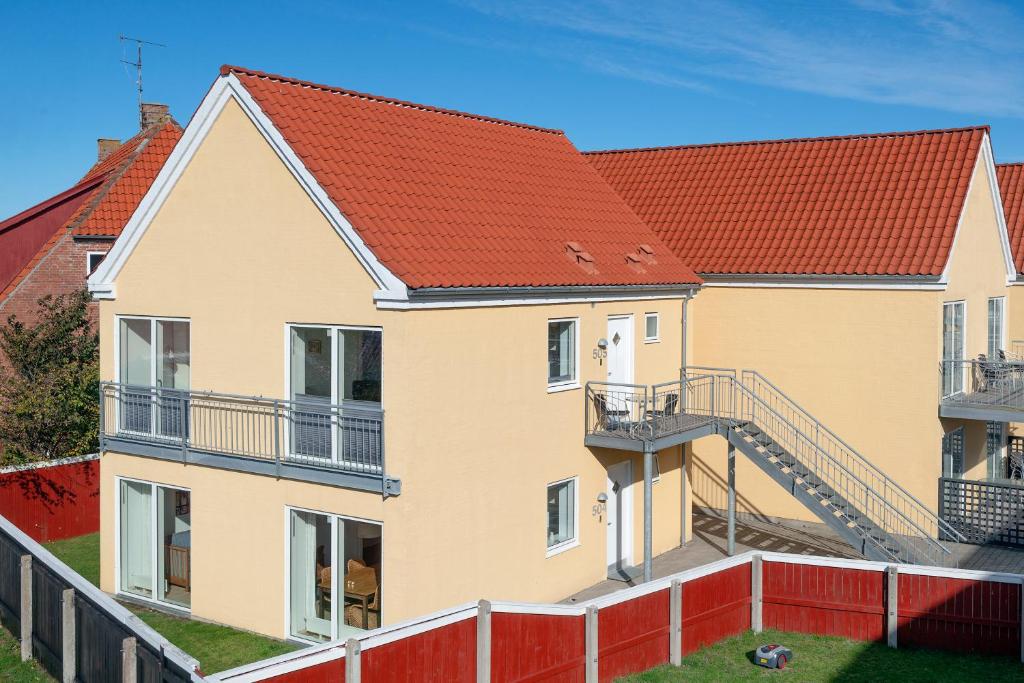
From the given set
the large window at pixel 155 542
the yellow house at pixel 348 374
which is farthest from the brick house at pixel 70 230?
the large window at pixel 155 542

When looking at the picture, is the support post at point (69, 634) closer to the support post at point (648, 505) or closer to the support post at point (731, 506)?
the support post at point (648, 505)

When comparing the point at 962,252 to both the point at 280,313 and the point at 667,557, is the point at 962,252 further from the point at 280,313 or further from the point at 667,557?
the point at 280,313

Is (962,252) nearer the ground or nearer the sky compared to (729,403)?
nearer the sky

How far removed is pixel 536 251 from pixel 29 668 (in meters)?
9.56

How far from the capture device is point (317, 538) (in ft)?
49.3

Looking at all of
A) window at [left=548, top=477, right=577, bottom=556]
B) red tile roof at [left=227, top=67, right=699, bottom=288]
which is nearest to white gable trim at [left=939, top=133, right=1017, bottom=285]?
red tile roof at [left=227, top=67, right=699, bottom=288]

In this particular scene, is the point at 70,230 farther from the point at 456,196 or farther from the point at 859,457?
the point at 859,457

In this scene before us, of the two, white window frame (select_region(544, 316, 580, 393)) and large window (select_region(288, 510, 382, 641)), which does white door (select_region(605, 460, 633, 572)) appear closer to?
white window frame (select_region(544, 316, 580, 393))

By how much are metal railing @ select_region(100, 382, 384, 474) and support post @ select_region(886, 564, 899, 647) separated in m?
7.27

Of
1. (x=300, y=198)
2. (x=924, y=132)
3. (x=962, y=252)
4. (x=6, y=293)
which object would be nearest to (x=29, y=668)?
(x=300, y=198)

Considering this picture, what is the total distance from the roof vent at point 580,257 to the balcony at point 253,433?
16.4 ft

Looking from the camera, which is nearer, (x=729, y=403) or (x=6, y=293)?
(x=729, y=403)

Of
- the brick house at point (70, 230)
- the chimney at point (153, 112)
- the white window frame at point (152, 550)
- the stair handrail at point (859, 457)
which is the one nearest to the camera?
the white window frame at point (152, 550)

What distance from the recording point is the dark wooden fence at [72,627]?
10289 millimetres
